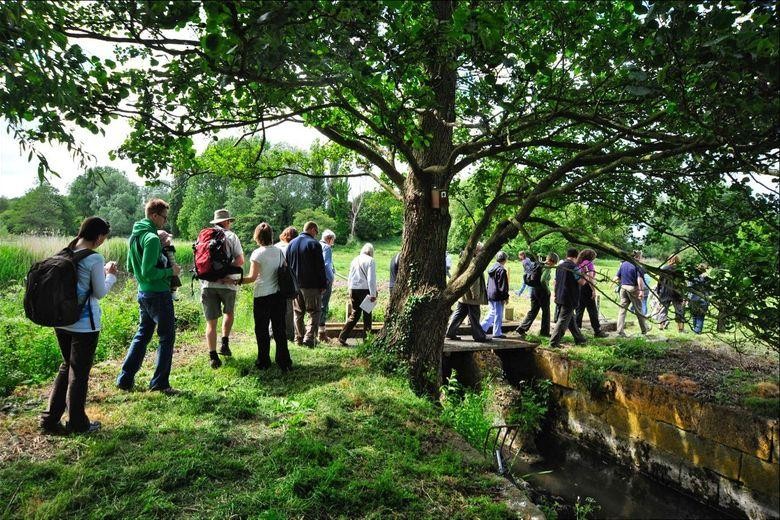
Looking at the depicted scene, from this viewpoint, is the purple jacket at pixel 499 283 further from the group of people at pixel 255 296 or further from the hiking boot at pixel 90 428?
the hiking boot at pixel 90 428

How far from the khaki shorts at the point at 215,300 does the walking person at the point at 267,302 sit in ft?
1.11

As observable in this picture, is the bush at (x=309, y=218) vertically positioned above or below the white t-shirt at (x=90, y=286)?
above

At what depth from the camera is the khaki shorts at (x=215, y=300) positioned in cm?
656

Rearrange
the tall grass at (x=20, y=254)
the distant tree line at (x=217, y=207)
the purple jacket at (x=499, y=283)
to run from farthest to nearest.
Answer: the distant tree line at (x=217, y=207) → the tall grass at (x=20, y=254) → the purple jacket at (x=499, y=283)

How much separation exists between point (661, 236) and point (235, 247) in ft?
18.0

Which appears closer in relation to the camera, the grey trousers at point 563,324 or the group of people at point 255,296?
the group of people at point 255,296

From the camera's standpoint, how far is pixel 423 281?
7.17m

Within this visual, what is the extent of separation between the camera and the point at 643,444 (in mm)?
7594

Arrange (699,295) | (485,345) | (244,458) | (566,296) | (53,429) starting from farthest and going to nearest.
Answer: (485,345), (566,296), (53,429), (244,458), (699,295)

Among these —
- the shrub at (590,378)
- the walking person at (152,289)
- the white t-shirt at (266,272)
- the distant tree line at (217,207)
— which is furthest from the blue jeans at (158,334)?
the distant tree line at (217,207)

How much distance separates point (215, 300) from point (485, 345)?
519 centimetres

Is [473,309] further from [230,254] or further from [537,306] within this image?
[230,254]

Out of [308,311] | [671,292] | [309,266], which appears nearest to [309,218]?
[308,311]

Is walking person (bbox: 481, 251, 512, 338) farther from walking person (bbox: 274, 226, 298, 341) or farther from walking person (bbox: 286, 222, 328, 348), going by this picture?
walking person (bbox: 274, 226, 298, 341)
